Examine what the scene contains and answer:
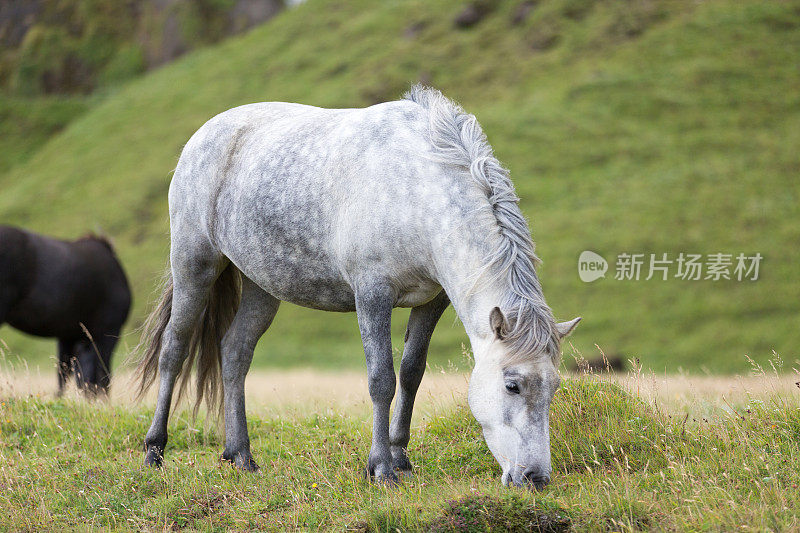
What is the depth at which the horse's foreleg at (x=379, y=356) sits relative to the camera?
185 inches

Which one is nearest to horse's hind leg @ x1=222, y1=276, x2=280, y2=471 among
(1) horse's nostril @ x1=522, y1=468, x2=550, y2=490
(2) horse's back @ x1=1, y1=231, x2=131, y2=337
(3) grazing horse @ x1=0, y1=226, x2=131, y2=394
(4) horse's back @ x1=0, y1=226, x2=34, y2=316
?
(1) horse's nostril @ x1=522, y1=468, x2=550, y2=490

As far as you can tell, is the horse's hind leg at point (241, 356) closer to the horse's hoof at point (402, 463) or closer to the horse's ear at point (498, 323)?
the horse's hoof at point (402, 463)

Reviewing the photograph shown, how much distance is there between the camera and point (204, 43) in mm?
55062

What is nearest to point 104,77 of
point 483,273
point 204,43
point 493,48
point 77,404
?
point 204,43

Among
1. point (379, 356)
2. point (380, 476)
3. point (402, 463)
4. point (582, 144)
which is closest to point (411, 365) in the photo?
point (379, 356)

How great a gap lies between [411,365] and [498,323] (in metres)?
1.20

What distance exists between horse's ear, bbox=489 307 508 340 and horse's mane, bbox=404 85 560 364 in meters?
0.04

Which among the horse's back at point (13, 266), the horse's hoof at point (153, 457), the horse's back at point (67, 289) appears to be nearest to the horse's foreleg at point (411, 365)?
the horse's hoof at point (153, 457)

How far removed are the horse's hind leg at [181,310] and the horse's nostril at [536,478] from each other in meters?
3.30

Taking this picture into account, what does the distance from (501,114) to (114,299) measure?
22114 mm

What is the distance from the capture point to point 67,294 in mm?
10492

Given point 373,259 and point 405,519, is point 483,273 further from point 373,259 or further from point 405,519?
point 405,519

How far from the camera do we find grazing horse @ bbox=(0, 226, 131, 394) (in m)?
9.51

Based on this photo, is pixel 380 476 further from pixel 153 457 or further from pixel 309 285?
pixel 153 457
